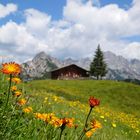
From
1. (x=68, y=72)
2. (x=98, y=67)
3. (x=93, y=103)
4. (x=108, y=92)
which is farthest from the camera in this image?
(x=68, y=72)

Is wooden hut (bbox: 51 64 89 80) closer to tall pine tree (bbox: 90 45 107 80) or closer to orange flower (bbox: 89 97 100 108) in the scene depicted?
tall pine tree (bbox: 90 45 107 80)

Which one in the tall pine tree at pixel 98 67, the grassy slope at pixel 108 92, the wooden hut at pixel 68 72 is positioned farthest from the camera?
the wooden hut at pixel 68 72

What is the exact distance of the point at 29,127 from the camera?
192 inches

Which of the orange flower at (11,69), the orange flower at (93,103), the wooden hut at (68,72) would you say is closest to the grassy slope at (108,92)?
the wooden hut at (68,72)

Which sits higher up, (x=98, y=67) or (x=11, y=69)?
(x=98, y=67)

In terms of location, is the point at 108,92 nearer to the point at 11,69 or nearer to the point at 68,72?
the point at 68,72

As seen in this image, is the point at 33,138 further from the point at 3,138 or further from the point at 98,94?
the point at 98,94

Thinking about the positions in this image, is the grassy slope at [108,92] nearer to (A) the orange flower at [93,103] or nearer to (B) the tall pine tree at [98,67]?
(B) the tall pine tree at [98,67]

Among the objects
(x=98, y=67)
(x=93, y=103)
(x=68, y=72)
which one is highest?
(x=98, y=67)

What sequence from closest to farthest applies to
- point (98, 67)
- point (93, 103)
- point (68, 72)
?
point (93, 103) < point (98, 67) < point (68, 72)

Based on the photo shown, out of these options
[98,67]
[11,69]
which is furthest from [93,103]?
[98,67]

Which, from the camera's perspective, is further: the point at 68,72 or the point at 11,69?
the point at 68,72

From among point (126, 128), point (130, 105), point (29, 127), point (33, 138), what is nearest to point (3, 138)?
point (33, 138)

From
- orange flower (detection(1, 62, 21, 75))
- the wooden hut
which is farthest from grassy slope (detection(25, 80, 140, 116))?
orange flower (detection(1, 62, 21, 75))
